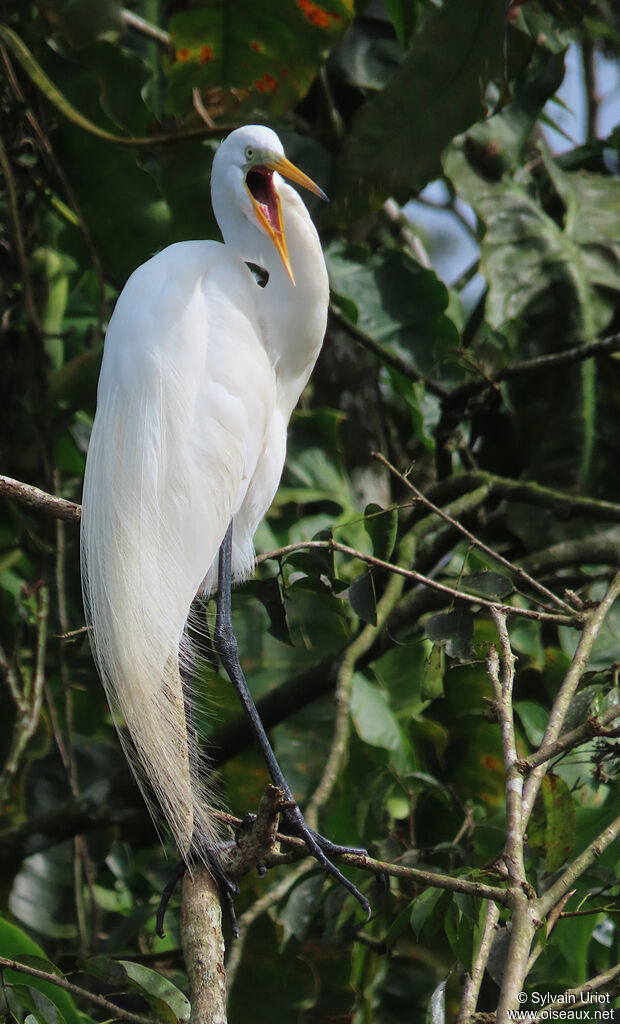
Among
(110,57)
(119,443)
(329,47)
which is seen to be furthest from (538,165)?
(119,443)

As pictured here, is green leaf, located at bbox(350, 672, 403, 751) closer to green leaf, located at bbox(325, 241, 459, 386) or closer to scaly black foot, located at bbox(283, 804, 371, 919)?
scaly black foot, located at bbox(283, 804, 371, 919)

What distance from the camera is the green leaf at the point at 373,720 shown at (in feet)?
6.46

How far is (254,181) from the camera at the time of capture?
1.78 m

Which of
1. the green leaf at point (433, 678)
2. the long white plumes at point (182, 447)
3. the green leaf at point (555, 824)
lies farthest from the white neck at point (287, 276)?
the green leaf at point (555, 824)

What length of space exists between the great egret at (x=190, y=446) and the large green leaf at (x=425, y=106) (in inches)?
19.1

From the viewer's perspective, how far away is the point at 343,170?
2217mm

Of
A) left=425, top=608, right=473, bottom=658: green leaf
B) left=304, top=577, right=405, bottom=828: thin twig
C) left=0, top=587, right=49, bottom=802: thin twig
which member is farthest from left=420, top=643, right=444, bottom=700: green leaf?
left=0, top=587, right=49, bottom=802: thin twig

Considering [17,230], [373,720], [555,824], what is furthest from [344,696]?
[17,230]

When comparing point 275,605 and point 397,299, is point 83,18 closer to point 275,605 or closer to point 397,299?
point 397,299

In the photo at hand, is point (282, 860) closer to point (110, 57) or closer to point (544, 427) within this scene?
point (544, 427)

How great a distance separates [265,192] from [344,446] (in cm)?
108

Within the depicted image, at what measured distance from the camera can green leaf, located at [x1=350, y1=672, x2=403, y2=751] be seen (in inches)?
77.5

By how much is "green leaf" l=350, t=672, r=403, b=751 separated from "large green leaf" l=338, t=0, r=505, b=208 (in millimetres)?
1009

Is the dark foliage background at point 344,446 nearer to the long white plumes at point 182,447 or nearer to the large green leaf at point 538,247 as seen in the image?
the large green leaf at point 538,247
